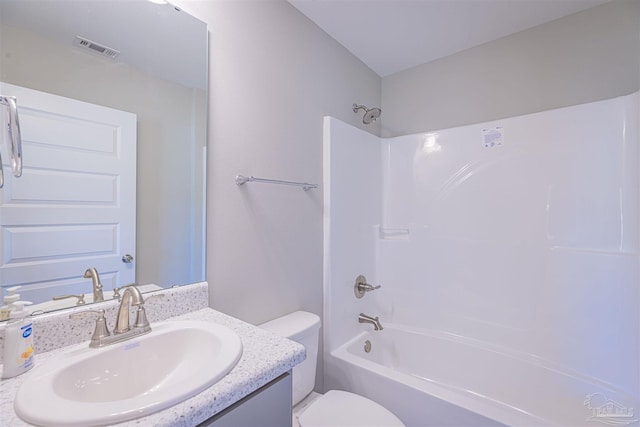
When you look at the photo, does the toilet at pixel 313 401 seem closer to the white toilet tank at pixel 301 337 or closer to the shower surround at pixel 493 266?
the white toilet tank at pixel 301 337

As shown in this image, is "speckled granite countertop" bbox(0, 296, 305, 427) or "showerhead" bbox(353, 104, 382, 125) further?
"showerhead" bbox(353, 104, 382, 125)

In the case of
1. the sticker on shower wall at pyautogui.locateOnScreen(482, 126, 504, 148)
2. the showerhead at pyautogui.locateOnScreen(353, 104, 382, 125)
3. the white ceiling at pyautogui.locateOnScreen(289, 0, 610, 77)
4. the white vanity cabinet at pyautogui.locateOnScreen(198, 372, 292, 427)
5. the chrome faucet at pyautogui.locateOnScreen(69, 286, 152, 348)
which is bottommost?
the white vanity cabinet at pyautogui.locateOnScreen(198, 372, 292, 427)

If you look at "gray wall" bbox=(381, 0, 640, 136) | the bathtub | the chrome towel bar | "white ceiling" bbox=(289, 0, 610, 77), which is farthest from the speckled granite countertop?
"gray wall" bbox=(381, 0, 640, 136)

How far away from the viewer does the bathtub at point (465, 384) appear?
126 cm

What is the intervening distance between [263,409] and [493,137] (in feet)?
6.52

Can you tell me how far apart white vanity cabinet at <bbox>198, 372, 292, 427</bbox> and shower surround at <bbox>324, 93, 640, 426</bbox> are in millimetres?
852

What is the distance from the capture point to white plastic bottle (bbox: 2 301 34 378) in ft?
2.15

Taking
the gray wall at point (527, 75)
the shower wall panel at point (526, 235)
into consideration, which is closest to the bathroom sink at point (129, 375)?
the shower wall panel at point (526, 235)

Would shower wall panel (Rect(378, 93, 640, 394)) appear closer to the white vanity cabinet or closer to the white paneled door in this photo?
the white vanity cabinet

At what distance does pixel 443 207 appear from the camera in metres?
2.04

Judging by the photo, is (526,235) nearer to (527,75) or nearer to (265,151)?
(527,75)

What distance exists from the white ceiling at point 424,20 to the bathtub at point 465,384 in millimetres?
1985

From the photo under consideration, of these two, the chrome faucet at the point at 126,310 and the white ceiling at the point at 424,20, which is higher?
the white ceiling at the point at 424,20

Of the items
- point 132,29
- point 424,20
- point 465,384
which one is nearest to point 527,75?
point 424,20
